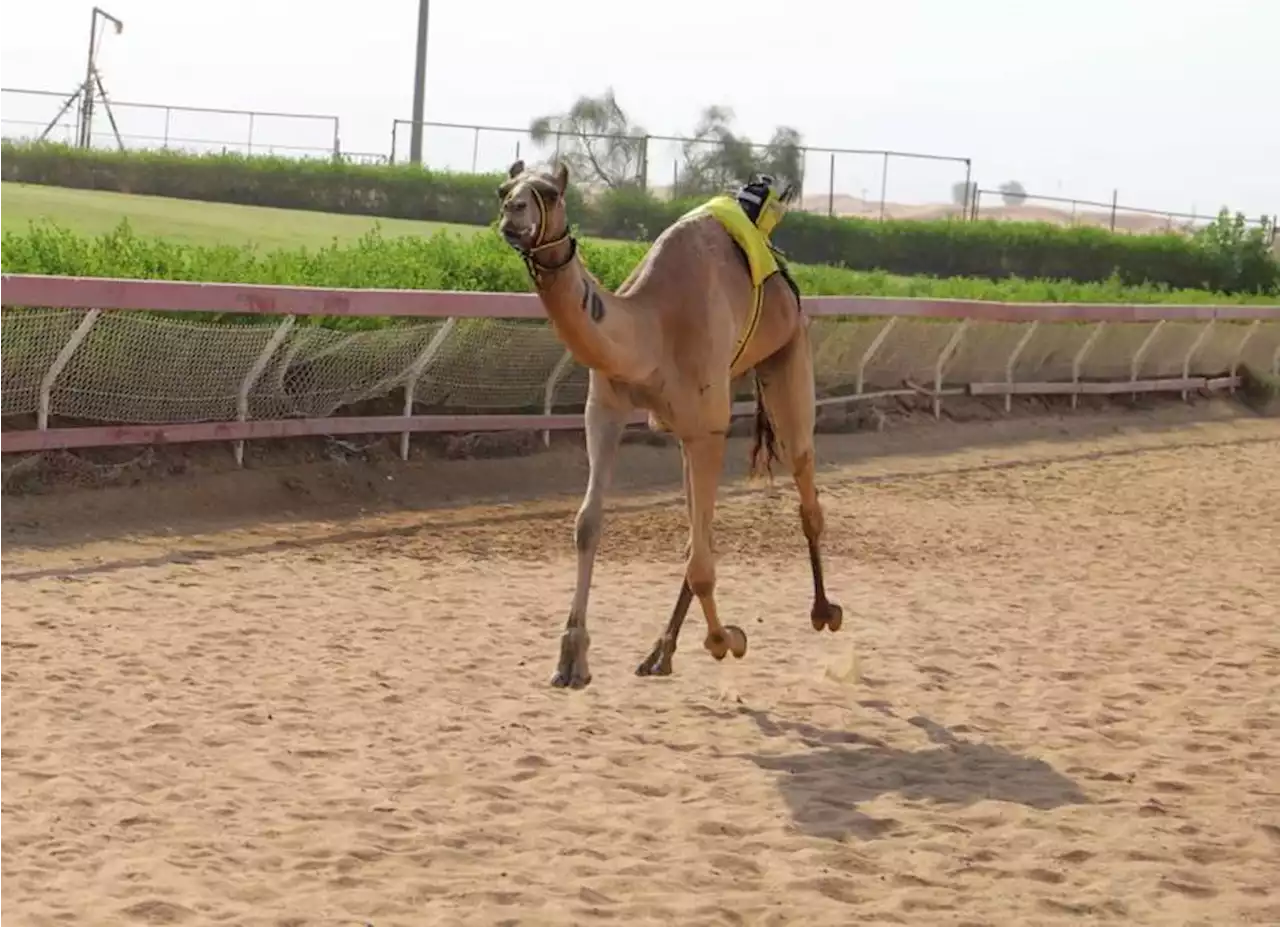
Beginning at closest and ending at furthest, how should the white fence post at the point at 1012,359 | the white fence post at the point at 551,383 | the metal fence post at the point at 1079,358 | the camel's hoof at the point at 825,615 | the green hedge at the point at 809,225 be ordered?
the camel's hoof at the point at 825,615 < the white fence post at the point at 551,383 < the white fence post at the point at 1012,359 < the metal fence post at the point at 1079,358 < the green hedge at the point at 809,225

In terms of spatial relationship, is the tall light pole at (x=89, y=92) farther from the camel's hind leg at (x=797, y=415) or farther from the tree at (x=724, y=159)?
the camel's hind leg at (x=797, y=415)

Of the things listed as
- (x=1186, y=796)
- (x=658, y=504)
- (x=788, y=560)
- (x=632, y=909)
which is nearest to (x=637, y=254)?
(x=658, y=504)

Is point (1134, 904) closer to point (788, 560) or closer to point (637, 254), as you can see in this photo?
point (788, 560)

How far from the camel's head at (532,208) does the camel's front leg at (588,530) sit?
3.96ft

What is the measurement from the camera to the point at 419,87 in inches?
1734

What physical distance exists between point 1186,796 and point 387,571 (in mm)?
5408

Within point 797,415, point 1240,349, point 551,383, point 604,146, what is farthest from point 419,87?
point 797,415

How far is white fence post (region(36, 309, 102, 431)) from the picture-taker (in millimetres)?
12016

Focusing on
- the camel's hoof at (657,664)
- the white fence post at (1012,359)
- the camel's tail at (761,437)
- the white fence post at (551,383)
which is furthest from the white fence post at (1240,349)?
the camel's hoof at (657,664)

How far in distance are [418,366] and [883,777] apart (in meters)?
8.06

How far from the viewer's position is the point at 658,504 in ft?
47.5

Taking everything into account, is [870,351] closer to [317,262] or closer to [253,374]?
[317,262]

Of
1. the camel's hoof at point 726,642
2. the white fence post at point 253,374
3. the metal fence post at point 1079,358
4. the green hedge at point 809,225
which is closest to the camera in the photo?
the camel's hoof at point 726,642

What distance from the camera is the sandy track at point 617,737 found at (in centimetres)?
573
